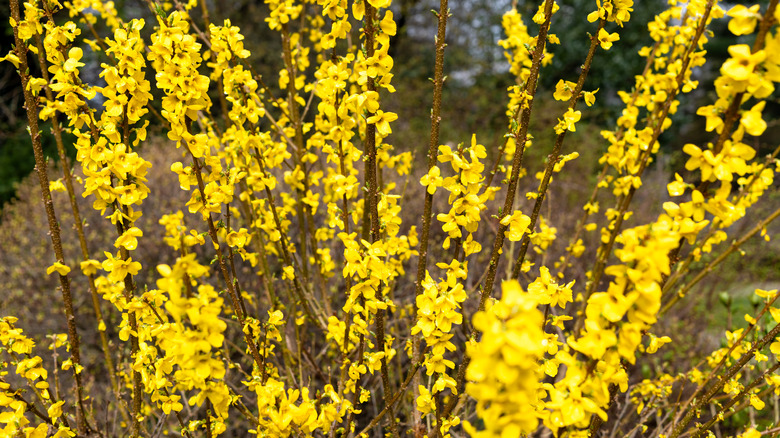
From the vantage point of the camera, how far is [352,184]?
1.85m

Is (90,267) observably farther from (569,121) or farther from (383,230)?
(569,121)

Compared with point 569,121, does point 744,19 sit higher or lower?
lower

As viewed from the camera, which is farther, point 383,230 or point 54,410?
point 383,230

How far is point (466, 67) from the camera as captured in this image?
10.4 meters

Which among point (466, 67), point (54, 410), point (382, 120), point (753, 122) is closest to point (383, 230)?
point (382, 120)

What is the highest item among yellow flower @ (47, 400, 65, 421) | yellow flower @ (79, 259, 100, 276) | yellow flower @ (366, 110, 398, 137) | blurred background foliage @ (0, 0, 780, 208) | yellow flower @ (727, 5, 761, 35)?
blurred background foliage @ (0, 0, 780, 208)

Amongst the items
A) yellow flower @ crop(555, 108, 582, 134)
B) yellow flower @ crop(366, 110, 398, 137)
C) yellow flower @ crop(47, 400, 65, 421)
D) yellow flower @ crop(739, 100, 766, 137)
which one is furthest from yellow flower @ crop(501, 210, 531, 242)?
yellow flower @ crop(47, 400, 65, 421)

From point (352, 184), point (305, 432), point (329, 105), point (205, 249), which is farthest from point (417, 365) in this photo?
point (205, 249)

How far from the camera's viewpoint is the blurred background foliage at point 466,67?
347 inches

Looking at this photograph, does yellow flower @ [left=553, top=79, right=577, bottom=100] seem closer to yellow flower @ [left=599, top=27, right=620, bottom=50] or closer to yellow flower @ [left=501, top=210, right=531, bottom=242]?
yellow flower @ [left=599, top=27, right=620, bottom=50]

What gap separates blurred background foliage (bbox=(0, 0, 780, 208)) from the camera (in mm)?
8820

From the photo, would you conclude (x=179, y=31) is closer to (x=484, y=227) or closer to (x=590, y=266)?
(x=484, y=227)

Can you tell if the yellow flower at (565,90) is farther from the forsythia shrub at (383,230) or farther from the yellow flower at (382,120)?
the yellow flower at (382,120)

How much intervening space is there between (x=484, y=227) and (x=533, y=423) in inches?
185
